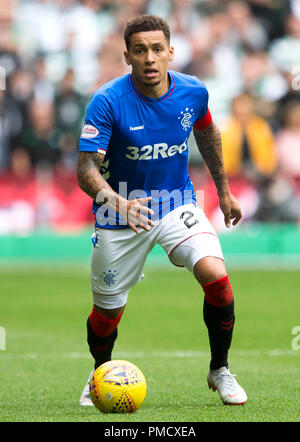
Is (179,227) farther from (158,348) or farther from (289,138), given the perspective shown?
(289,138)

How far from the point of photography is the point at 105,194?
5.68 meters

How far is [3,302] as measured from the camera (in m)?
12.3

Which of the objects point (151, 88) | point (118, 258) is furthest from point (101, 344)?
point (151, 88)

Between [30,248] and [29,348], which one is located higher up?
[29,348]

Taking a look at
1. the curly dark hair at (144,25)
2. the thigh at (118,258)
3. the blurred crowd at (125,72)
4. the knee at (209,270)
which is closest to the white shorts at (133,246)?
the thigh at (118,258)

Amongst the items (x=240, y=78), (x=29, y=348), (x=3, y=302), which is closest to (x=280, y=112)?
(x=240, y=78)

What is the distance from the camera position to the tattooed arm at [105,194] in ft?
18.0

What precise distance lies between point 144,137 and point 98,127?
14.4 inches

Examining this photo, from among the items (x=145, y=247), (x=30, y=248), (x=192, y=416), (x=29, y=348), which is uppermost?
(x=145, y=247)

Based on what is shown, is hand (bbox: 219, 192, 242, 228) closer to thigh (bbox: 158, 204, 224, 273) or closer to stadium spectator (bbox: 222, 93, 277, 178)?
thigh (bbox: 158, 204, 224, 273)

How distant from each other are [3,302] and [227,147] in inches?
257

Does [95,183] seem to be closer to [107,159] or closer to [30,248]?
[107,159]

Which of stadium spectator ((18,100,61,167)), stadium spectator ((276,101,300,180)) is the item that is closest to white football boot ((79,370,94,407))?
stadium spectator ((18,100,61,167))
